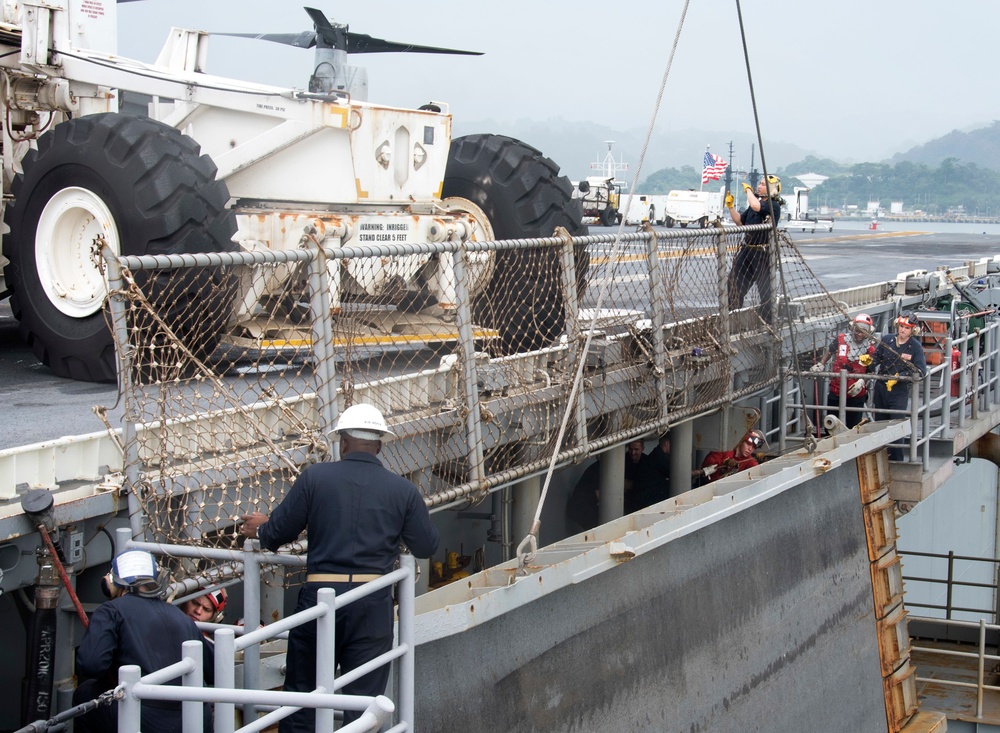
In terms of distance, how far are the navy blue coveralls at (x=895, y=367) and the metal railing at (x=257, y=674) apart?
597 cm

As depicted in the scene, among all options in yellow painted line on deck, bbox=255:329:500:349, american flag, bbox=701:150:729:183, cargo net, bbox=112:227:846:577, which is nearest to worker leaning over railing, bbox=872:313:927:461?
cargo net, bbox=112:227:846:577

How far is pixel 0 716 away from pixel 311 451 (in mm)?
1954

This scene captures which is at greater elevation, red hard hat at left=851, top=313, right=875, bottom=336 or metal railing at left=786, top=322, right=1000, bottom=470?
red hard hat at left=851, top=313, right=875, bottom=336

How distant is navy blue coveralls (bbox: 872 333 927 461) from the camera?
991cm

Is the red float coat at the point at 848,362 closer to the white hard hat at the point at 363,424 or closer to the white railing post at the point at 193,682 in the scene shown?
the white hard hat at the point at 363,424

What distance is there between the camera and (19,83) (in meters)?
9.07

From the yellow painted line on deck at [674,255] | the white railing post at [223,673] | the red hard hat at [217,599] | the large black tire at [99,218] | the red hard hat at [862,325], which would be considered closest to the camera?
the white railing post at [223,673]

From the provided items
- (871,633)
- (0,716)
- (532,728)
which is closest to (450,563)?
(532,728)

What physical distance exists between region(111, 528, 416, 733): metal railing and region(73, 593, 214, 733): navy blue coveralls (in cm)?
13

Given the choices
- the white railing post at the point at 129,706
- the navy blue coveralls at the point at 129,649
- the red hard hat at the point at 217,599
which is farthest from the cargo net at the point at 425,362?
the white railing post at the point at 129,706

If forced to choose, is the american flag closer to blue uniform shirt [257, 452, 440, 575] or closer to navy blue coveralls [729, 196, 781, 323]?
navy blue coveralls [729, 196, 781, 323]

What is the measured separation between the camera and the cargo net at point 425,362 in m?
5.36

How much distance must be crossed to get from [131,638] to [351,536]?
2.95 ft

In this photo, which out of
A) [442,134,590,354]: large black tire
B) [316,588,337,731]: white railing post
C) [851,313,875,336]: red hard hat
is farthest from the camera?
[851,313,875,336]: red hard hat
